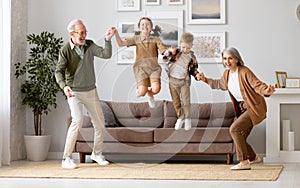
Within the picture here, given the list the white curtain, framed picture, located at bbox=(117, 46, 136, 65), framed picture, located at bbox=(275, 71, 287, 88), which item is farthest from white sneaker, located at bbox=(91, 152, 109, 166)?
framed picture, located at bbox=(275, 71, 287, 88)

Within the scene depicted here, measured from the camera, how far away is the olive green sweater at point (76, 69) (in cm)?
755

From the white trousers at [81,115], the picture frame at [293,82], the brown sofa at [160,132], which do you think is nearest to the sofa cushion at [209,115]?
the brown sofa at [160,132]

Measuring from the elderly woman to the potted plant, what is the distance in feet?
8.13

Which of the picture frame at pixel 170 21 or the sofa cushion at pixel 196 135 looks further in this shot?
the picture frame at pixel 170 21

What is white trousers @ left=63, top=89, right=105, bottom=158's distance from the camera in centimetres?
767

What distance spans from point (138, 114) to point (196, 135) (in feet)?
2.72

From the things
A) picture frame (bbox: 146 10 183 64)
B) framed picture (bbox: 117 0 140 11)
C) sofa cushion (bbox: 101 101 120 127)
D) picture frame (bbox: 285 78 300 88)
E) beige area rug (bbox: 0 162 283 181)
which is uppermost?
framed picture (bbox: 117 0 140 11)

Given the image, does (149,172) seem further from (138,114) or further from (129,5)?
(129,5)

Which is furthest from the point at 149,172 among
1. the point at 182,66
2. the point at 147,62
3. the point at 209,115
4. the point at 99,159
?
the point at 209,115

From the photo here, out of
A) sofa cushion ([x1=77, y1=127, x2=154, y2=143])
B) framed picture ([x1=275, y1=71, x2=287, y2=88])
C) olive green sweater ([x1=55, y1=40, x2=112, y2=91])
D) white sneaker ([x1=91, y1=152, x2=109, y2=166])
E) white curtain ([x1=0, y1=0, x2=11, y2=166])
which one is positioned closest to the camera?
olive green sweater ([x1=55, y1=40, x2=112, y2=91])

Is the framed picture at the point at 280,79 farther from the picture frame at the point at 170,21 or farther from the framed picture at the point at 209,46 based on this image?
the picture frame at the point at 170,21

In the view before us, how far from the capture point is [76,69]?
7641 mm

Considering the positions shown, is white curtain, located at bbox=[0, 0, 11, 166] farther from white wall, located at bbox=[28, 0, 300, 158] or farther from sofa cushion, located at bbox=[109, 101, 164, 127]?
sofa cushion, located at bbox=[109, 101, 164, 127]

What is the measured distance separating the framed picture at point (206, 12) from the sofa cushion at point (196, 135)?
1.57 meters
